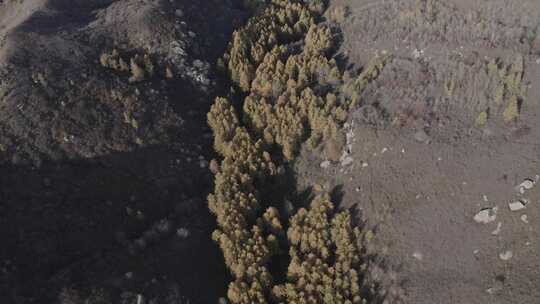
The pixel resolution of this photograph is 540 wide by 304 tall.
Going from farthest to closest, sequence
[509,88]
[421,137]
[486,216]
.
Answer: [509,88] → [421,137] → [486,216]

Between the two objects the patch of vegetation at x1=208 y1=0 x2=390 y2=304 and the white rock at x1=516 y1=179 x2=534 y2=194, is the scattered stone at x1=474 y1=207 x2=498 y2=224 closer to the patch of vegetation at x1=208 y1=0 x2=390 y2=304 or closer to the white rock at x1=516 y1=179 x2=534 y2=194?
the white rock at x1=516 y1=179 x2=534 y2=194

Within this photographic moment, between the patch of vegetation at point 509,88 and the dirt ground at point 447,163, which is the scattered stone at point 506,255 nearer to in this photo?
the dirt ground at point 447,163

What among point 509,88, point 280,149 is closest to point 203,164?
point 280,149

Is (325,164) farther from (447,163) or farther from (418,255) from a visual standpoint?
(418,255)

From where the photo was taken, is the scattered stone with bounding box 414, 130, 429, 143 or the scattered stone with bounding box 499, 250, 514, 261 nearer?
the scattered stone with bounding box 499, 250, 514, 261

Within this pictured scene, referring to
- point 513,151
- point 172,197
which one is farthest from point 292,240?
point 513,151

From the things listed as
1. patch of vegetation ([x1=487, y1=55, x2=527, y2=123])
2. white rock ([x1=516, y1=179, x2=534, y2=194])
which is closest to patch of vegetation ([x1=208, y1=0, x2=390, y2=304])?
patch of vegetation ([x1=487, y1=55, x2=527, y2=123])
